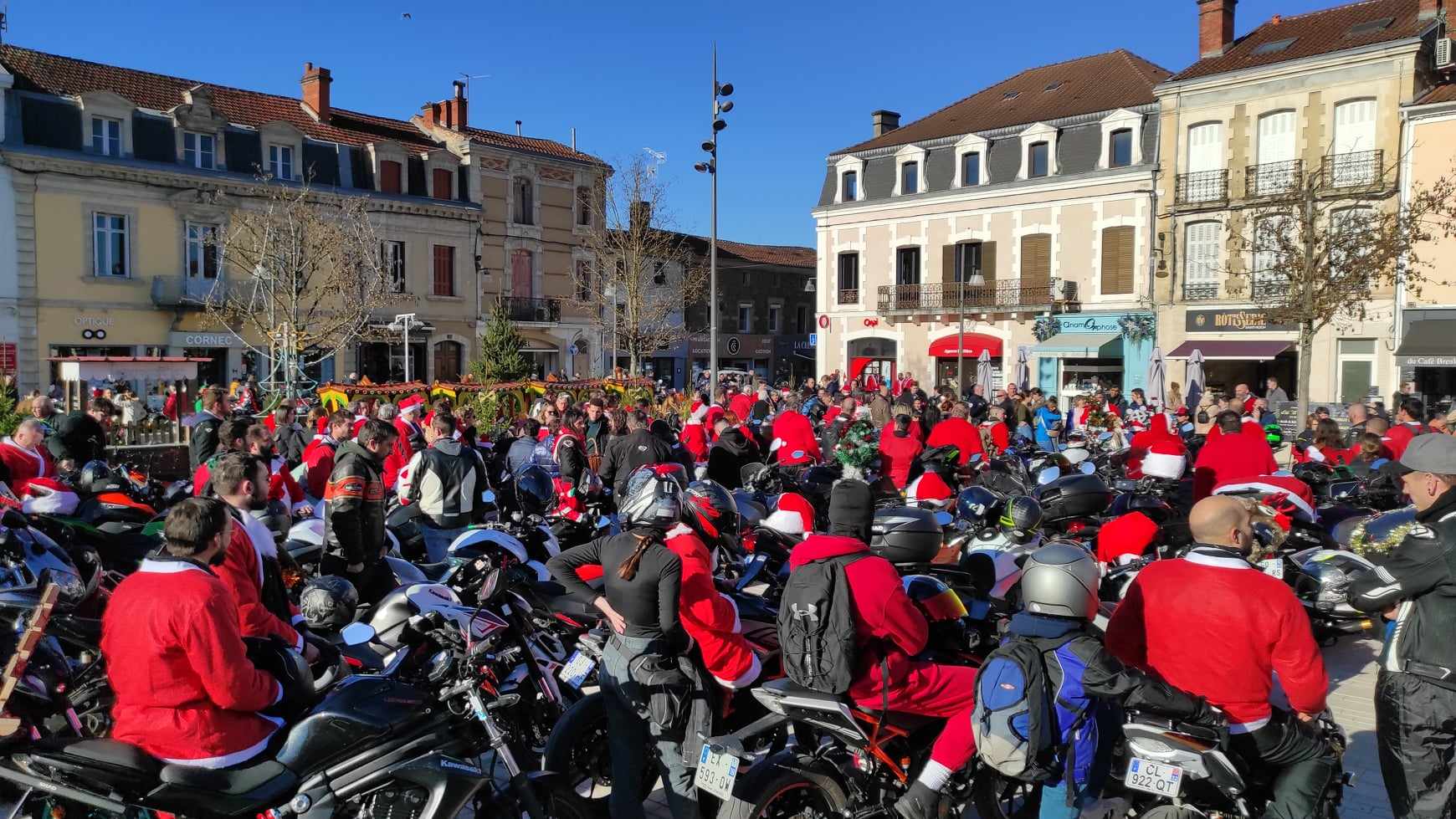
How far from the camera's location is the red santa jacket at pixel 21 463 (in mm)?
7355

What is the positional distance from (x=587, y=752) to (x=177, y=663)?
1.86m

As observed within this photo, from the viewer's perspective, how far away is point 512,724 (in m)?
4.60

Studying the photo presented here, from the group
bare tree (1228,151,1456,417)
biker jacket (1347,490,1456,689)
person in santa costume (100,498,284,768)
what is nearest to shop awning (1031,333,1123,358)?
bare tree (1228,151,1456,417)

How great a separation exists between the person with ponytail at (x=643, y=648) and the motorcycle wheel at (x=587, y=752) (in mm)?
101

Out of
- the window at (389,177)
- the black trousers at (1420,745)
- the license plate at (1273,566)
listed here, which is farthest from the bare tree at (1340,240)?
the window at (389,177)

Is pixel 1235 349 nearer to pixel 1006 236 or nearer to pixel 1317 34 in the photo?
pixel 1006 236

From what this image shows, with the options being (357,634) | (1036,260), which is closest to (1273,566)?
(357,634)

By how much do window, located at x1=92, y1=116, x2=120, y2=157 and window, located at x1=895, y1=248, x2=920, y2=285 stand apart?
2348 centimetres

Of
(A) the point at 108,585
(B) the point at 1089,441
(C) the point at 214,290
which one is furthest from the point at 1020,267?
(A) the point at 108,585

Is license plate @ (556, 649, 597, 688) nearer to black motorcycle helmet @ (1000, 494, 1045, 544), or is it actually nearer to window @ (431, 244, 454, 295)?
black motorcycle helmet @ (1000, 494, 1045, 544)

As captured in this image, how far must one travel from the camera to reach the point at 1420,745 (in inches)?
145

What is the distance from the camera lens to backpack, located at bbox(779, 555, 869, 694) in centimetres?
373

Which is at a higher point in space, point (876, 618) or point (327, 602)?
point (876, 618)

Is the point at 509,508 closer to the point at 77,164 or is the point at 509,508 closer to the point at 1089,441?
the point at 1089,441
